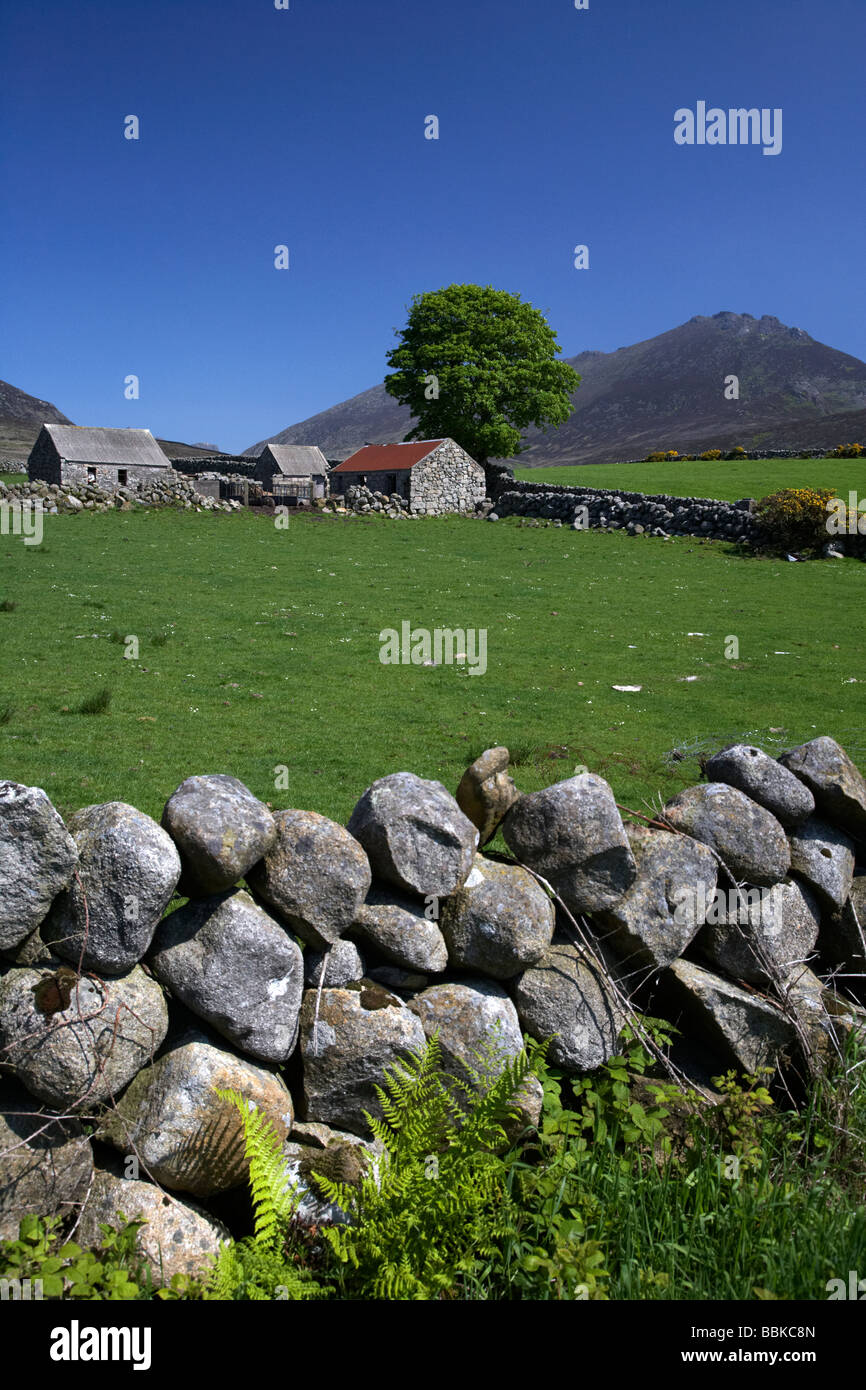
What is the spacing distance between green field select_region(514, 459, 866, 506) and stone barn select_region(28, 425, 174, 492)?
96.3 ft

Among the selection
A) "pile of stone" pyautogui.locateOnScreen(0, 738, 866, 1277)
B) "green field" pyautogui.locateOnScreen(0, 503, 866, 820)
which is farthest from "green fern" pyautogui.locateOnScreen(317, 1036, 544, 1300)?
"green field" pyautogui.locateOnScreen(0, 503, 866, 820)

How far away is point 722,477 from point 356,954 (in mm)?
53619

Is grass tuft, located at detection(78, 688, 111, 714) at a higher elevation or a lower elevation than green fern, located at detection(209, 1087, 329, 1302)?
higher

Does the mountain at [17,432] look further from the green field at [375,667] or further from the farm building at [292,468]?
the green field at [375,667]

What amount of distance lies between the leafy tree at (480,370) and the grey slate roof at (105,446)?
65.8 feet

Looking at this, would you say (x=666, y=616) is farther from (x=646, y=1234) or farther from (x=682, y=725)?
(x=646, y=1234)

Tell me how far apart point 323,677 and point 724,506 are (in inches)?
1175

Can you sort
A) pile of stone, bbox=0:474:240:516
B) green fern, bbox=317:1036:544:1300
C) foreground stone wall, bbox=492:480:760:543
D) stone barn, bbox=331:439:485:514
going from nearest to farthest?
green fern, bbox=317:1036:544:1300 → pile of stone, bbox=0:474:240:516 → foreground stone wall, bbox=492:480:760:543 → stone barn, bbox=331:439:485:514

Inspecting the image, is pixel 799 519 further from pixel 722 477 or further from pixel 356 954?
pixel 356 954

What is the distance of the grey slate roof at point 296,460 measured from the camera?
71062 mm

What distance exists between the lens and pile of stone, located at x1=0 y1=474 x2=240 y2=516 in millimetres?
37500

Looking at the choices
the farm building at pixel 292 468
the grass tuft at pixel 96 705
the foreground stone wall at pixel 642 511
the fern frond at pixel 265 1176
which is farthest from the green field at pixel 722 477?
the fern frond at pixel 265 1176

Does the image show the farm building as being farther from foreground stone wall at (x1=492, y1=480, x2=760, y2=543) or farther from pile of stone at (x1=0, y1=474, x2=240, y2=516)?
pile of stone at (x1=0, y1=474, x2=240, y2=516)

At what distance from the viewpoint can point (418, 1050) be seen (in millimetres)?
4445
